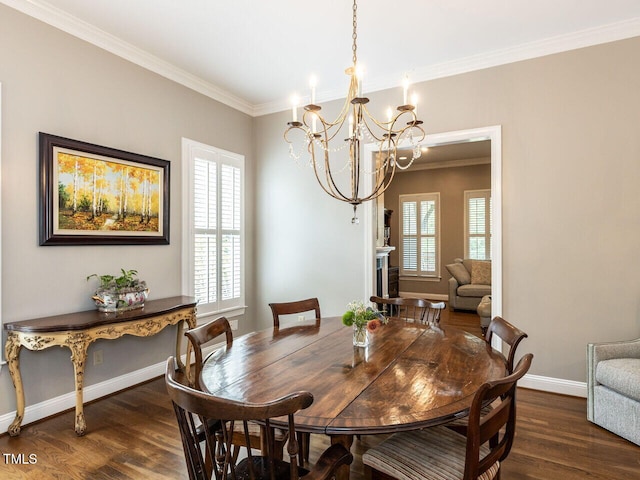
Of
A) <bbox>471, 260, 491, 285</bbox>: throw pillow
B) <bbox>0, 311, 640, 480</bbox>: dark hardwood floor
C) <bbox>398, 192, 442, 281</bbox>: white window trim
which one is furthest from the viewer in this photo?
<bbox>398, 192, 442, 281</bbox>: white window trim

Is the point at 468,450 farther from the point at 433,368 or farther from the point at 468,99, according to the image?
the point at 468,99

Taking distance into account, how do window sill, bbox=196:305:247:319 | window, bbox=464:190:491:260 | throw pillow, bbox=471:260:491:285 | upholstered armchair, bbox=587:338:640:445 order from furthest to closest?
window, bbox=464:190:491:260
throw pillow, bbox=471:260:491:285
window sill, bbox=196:305:247:319
upholstered armchair, bbox=587:338:640:445

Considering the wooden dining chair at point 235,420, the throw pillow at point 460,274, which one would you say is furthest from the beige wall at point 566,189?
the throw pillow at point 460,274

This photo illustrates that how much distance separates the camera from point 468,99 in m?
3.68

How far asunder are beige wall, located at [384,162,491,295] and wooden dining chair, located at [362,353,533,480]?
6.94m

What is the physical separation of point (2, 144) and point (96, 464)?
7.15ft

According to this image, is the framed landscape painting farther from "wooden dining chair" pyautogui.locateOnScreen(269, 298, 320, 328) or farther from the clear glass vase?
the clear glass vase

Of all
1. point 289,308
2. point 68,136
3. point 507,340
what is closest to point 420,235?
point 289,308

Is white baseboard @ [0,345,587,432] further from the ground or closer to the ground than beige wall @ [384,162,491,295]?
closer to the ground

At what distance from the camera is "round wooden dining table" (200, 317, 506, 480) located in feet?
4.34

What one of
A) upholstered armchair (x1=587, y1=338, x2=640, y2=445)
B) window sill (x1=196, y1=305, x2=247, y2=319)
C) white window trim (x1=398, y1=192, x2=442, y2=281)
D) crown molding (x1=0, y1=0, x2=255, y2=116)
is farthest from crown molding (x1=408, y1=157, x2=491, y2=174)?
upholstered armchair (x1=587, y1=338, x2=640, y2=445)

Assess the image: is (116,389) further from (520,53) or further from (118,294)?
(520,53)

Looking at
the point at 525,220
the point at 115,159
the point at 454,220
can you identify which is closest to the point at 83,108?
the point at 115,159

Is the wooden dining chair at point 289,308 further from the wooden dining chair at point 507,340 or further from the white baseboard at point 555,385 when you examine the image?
the white baseboard at point 555,385
